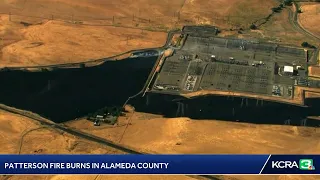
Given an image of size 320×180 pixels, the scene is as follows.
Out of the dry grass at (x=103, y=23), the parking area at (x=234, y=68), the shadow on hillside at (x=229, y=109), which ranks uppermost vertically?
the dry grass at (x=103, y=23)

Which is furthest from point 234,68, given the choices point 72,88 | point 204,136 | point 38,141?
point 38,141

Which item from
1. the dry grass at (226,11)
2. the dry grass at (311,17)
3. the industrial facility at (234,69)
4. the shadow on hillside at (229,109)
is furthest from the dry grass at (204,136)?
the dry grass at (311,17)

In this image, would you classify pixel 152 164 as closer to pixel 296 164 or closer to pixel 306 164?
pixel 296 164

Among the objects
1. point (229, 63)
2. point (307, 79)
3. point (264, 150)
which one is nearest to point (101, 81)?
point (229, 63)

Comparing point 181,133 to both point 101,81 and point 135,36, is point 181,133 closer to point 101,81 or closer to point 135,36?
point 101,81

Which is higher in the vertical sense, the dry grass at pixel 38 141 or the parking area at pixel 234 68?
the parking area at pixel 234 68

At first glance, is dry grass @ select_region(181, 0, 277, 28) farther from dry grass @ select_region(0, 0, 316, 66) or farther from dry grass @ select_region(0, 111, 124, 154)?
dry grass @ select_region(0, 111, 124, 154)

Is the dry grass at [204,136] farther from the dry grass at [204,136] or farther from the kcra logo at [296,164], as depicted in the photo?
the kcra logo at [296,164]

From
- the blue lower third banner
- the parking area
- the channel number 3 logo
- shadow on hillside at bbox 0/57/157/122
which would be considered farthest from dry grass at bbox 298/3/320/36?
the blue lower third banner
